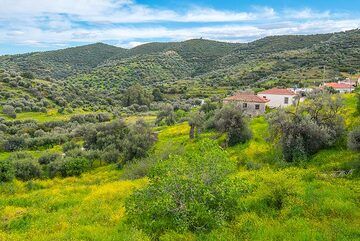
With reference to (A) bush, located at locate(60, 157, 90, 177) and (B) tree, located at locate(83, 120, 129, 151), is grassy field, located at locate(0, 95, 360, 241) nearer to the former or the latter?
(A) bush, located at locate(60, 157, 90, 177)

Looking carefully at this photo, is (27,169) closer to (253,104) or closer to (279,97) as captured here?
(253,104)

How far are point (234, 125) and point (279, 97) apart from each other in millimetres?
24229

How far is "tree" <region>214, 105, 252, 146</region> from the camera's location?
127ft

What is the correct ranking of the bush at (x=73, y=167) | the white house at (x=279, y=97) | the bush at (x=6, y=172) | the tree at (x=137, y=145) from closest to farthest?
the bush at (x=6, y=172), the bush at (x=73, y=167), the tree at (x=137, y=145), the white house at (x=279, y=97)

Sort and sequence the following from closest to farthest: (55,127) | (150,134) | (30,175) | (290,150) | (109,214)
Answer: (109,214)
(290,150)
(30,175)
(150,134)
(55,127)

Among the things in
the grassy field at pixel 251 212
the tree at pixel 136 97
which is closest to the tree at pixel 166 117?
the tree at pixel 136 97

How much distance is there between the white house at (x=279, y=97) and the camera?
58.9 m

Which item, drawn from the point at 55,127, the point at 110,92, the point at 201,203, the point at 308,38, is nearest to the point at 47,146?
the point at 55,127

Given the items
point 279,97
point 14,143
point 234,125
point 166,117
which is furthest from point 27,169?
point 279,97

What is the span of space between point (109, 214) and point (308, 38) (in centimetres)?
19718

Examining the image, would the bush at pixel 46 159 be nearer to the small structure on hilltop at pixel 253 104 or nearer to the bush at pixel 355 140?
the small structure on hilltop at pixel 253 104

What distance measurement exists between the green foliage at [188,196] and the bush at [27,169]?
27135 mm

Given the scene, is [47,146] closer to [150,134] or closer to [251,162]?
[150,134]

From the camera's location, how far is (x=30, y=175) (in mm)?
38188
